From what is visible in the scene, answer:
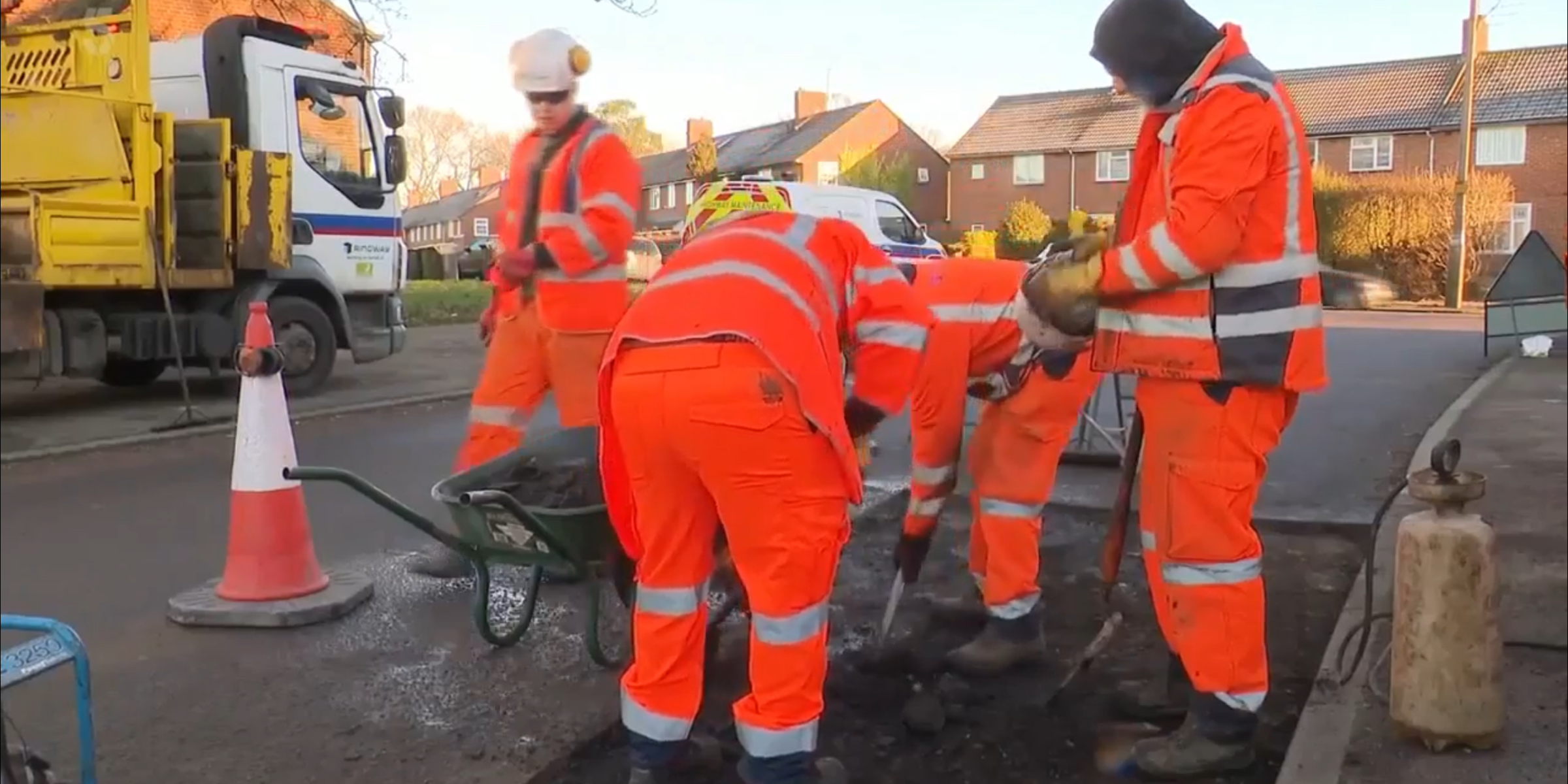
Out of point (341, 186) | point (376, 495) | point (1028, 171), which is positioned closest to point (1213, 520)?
point (376, 495)

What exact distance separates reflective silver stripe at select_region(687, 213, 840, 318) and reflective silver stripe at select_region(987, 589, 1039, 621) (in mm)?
1571

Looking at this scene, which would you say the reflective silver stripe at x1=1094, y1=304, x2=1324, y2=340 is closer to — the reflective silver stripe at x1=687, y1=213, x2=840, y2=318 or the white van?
the reflective silver stripe at x1=687, y1=213, x2=840, y2=318

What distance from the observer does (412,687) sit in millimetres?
4094

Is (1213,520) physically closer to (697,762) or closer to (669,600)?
(669,600)

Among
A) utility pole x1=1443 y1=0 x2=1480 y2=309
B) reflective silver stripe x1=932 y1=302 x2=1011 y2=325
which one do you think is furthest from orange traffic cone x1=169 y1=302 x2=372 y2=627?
utility pole x1=1443 y1=0 x2=1480 y2=309

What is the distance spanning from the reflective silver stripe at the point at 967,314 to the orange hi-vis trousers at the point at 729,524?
1245mm

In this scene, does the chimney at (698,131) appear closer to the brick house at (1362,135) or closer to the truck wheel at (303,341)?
the brick house at (1362,135)

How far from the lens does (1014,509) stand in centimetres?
418

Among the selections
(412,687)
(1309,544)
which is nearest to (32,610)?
(412,687)

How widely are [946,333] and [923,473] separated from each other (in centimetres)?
46

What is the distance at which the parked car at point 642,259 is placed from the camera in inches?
137

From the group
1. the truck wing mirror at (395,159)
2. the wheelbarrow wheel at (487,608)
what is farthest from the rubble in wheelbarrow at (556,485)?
the truck wing mirror at (395,159)

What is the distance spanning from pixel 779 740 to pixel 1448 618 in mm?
1682

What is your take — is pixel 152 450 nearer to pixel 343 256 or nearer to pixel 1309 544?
pixel 343 256
